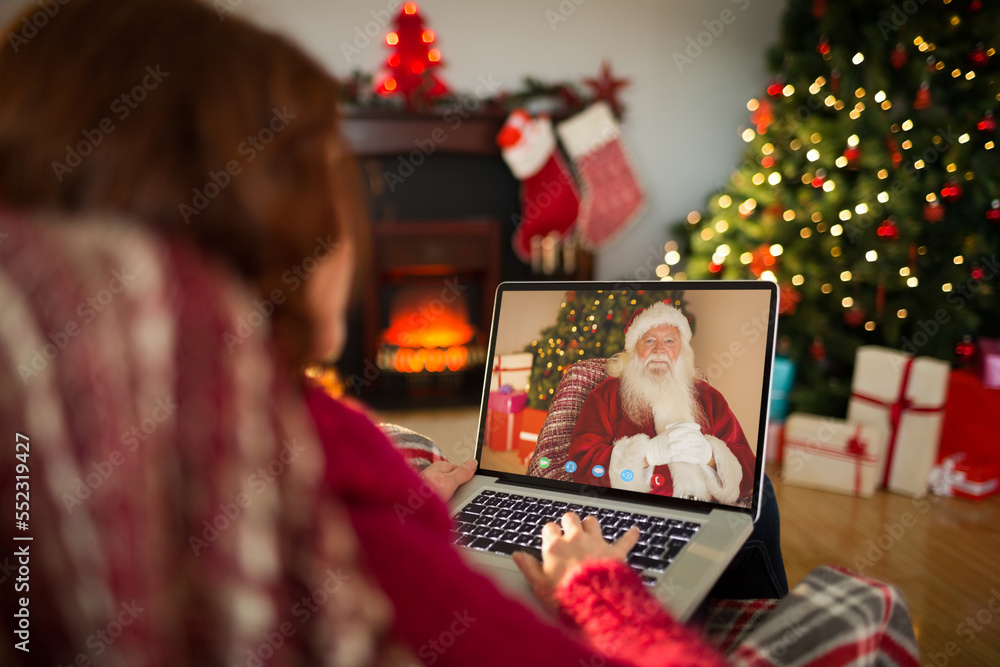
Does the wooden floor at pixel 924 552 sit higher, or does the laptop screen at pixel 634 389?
the laptop screen at pixel 634 389

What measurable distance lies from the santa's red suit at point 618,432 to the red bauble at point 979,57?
2399mm

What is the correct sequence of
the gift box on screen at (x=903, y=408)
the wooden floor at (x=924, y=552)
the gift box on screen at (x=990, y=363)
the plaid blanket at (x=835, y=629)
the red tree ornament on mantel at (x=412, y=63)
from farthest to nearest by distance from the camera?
the red tree ornament on mantel at (x=412, y=63)
the gift box on screen at (x=990, y=363)
the gift box on screen at (x=903, y=408)
the wooden floor at (x=924, y=552)
the plaid blanket at (x=835, y=629)

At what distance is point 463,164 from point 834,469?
2267 millimetres

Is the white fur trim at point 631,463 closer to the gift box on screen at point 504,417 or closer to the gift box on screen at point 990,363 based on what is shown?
the gift box on screen at point 504,417

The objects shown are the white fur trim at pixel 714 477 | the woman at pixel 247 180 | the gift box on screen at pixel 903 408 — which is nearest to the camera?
the woman at pixel 247 180

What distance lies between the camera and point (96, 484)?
0.31 metres

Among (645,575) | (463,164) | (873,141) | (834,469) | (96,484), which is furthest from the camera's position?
(463,164)

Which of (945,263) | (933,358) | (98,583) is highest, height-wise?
(945,263)

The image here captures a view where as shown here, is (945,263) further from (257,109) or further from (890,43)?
(257,109)

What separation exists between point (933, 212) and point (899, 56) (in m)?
0.60

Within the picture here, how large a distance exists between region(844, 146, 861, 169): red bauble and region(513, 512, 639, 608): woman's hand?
7.58 feet

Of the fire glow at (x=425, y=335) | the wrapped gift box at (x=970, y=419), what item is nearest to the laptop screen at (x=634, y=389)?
the wrapped gift box at (x=970, y=419)

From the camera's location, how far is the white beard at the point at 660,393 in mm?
806

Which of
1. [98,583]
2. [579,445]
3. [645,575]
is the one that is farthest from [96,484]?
[579,445]
